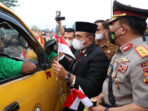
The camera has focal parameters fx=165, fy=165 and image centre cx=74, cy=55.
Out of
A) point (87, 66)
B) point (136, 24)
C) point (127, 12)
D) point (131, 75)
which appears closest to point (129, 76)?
point (131, 75)

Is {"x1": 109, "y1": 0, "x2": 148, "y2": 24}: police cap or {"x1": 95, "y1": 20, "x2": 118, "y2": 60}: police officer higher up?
{"x1": 109, "y1": 0, "x2": 148, "y2": 24}: police cap

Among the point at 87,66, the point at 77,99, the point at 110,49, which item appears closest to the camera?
the point at 77,99

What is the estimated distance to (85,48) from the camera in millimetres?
2393

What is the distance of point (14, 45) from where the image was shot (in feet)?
7.45

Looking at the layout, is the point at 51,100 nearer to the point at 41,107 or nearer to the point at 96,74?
the point at 41,107

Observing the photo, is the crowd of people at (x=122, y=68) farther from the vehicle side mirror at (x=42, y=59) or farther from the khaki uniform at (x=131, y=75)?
the vehicle side mirror at (x=42, y=59)

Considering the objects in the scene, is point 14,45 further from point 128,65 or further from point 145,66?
point 145,66

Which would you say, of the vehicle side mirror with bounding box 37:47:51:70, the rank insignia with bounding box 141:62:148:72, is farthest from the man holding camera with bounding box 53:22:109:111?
the rank insignia with bounding box 141:62:148:72

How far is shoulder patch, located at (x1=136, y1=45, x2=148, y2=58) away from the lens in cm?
130

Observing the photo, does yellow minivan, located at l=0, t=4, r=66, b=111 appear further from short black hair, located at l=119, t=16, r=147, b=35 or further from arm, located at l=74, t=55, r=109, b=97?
short black hair, located at l=119, t=16, r=147, b=35

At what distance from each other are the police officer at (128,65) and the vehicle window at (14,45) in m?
1.11

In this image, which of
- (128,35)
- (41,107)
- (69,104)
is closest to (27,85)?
(41,107)

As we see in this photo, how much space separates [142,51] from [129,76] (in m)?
0.23

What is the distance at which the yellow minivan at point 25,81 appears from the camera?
1.44 metres
